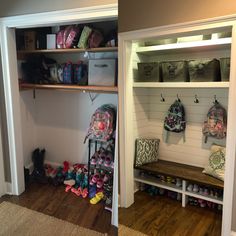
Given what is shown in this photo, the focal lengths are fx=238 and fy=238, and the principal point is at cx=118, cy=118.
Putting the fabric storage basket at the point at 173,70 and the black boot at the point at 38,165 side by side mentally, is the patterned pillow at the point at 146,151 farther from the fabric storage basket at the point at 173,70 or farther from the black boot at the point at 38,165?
the black boot at the point at 38,165

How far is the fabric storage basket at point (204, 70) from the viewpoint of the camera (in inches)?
35.5

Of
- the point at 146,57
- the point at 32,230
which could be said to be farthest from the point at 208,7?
the point at 32,230

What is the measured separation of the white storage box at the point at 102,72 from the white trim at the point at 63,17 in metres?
0.26

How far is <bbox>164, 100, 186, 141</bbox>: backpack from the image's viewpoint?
2.90 feet

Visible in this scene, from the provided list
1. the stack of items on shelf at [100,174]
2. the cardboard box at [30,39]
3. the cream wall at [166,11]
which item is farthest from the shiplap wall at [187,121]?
the cardboard box at [30,39]

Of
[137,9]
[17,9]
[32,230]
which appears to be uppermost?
[17,9]

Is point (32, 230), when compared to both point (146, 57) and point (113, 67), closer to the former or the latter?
point (113, 67)

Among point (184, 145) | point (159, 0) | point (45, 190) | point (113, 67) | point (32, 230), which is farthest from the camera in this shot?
point (45, 190)

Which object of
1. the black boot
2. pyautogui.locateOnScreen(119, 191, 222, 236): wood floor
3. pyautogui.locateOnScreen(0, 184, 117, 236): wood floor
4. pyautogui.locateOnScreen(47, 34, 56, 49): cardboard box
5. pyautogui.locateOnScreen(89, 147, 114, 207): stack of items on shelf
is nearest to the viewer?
pyautogui.locateOnScreen(119, 191, 222, 236): wood floor

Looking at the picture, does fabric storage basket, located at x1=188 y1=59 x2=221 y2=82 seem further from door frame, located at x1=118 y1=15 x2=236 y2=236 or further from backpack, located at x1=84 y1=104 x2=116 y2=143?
backpack, located at x1=84 y1=104 x2=116 y2=143

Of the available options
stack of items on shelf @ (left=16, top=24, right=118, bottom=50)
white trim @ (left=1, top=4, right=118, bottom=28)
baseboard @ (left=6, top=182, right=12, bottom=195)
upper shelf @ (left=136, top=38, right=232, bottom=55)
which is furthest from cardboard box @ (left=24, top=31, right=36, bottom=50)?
upper shelf @ (left=136, top=38, right=232, bottom=55)

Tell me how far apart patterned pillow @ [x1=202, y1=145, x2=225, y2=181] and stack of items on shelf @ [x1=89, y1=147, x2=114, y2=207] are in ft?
3.46

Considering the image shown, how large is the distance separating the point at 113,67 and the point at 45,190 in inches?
57.0

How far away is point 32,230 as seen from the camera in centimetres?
169
